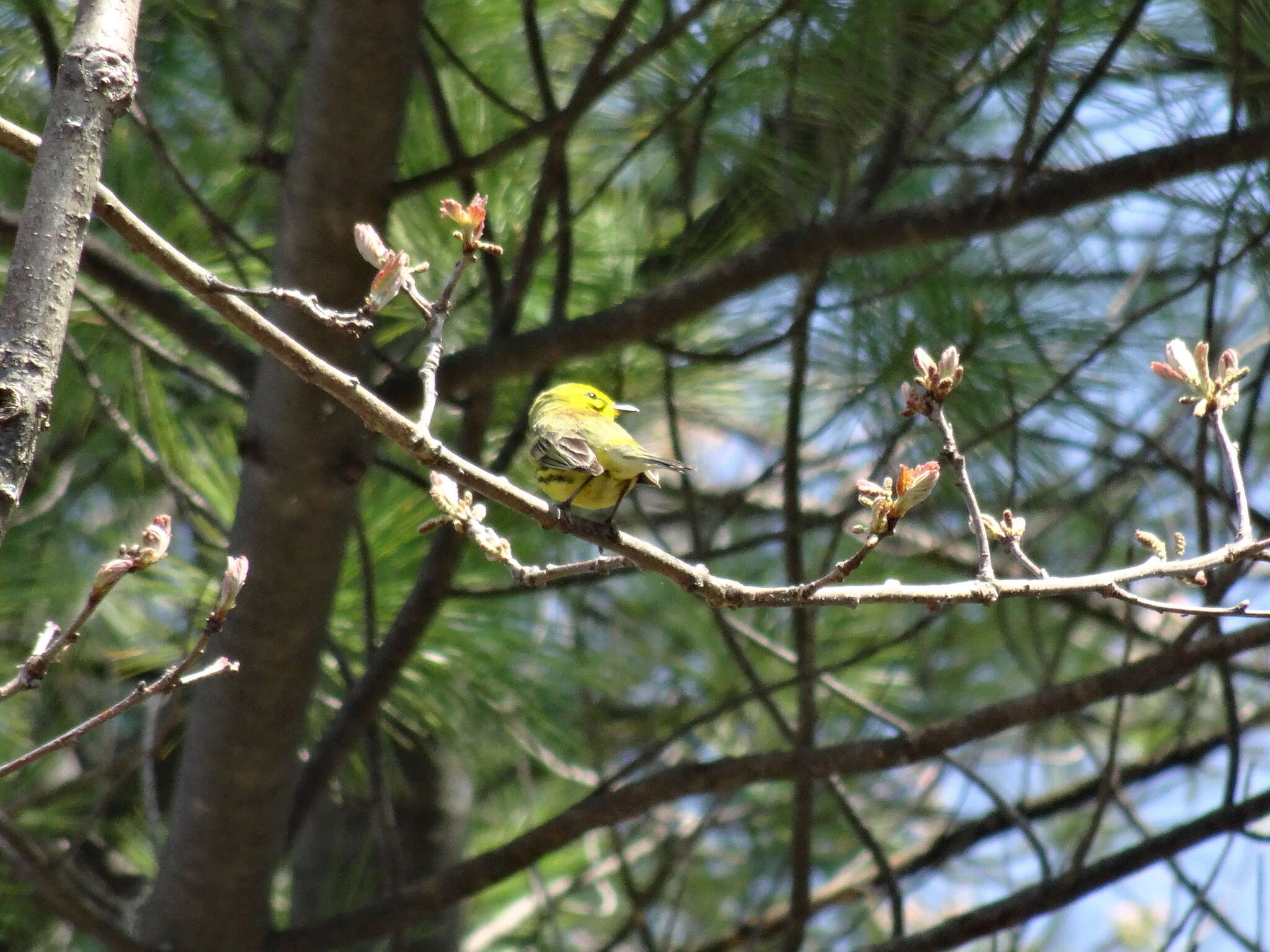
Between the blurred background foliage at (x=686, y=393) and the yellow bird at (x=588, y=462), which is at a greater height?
the blurred background foliage at (x=686, y=393)

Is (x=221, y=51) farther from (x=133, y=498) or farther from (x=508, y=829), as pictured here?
(x=508, y=829)

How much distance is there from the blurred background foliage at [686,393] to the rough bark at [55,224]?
82 centimetres

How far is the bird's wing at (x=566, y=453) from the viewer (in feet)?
4.19

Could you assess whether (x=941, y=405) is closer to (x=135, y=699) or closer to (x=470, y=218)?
(x=470, y=218)

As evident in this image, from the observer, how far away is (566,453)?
4.31 ft

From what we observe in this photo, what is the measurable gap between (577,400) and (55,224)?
1.06 meters

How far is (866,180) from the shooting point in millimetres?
1879

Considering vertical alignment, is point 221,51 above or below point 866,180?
above

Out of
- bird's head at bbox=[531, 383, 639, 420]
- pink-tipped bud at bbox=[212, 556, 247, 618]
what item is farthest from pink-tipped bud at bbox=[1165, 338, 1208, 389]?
bird's head at bbox=[531, 383, 639, 420]

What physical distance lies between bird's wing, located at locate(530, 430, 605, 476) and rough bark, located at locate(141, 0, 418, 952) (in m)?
0.35

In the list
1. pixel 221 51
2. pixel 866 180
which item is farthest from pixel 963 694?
pixel 221 51

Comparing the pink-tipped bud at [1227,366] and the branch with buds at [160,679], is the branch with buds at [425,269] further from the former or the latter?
the pink-tipped bud at [1227,366]

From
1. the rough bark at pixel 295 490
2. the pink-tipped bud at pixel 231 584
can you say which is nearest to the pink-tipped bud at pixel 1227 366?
the pink-tipped bud at pixel 231 584

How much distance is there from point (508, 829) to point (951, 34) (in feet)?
6.46
